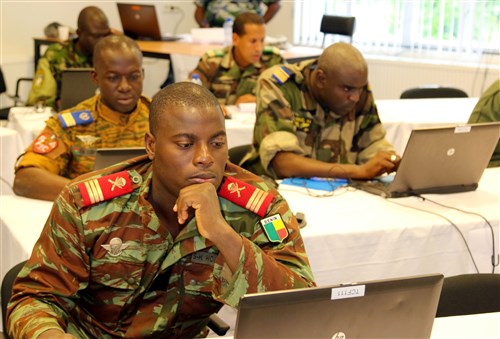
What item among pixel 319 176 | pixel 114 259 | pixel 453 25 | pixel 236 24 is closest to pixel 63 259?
pixel 114 259

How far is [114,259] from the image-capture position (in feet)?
5.61

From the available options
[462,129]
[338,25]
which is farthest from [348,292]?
[338,25]

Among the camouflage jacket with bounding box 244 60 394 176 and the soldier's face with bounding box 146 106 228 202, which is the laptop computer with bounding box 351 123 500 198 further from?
the soldier's face with bounding box 146 106 228 202

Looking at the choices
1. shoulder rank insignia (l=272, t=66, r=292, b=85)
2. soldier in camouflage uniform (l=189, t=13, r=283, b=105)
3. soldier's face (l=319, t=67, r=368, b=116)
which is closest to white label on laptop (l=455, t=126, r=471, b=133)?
soldier's face (l=319, t=67, r=368, b=116)

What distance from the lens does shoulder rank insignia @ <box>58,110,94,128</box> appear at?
9.25 ft

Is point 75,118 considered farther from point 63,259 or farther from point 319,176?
point 63,259

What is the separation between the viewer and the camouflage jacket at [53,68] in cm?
480

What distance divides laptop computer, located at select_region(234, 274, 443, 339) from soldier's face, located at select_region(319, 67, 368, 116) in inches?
65.2

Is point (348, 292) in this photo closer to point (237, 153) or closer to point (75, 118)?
point (75, 118)

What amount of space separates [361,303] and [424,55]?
231 inches

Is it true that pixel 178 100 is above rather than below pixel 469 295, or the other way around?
above

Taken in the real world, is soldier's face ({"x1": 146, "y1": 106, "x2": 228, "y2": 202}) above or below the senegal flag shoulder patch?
above

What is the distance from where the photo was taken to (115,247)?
1.71 m

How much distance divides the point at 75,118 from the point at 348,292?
1.87 metres
